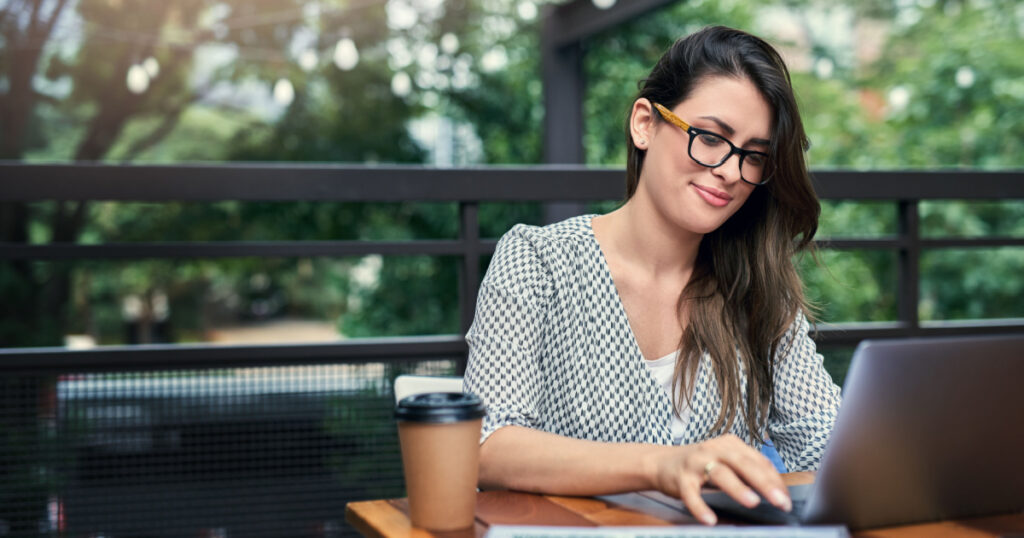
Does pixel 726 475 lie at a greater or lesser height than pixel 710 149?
lesser

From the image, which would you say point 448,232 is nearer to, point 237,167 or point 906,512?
point 237,167

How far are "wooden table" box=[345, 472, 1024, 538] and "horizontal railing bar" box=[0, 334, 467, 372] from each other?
1.00 m

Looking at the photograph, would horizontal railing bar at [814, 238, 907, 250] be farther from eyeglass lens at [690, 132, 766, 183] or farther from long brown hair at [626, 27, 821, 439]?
eyeglass lens at [690, 132, 766, 183]

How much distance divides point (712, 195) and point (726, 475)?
0.55m

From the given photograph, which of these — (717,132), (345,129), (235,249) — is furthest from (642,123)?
(345,129)

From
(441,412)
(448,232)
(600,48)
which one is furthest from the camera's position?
(600,48)

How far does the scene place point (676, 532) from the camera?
0.75 m

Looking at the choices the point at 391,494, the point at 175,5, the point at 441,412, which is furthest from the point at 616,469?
the point at 175,5

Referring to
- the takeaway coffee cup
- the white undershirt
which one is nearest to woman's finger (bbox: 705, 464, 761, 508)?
the takeaway coffee cup

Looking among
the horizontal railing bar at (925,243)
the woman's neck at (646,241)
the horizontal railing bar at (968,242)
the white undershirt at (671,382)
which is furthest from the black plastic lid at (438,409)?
the horizontal railing bar at (968,242)

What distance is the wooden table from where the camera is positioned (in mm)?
857

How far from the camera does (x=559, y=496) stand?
1018 mm

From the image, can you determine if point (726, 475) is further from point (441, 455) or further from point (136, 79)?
point (136, 79)

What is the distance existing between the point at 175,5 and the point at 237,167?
614 cm
